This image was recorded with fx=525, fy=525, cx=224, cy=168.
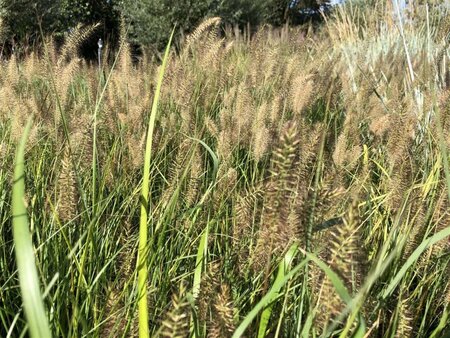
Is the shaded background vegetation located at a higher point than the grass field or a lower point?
lower

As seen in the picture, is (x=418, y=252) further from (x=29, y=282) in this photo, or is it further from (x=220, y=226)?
(x=220, y=226)

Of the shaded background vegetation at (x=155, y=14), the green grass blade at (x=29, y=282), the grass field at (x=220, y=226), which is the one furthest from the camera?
the shaded background vegetation at (x=155, y=14)

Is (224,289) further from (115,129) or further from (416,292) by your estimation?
(115,129)

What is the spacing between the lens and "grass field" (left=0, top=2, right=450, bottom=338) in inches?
26.0

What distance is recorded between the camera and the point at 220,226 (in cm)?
143

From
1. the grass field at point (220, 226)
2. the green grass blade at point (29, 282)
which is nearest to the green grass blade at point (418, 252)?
the grass field at point (220, 226)

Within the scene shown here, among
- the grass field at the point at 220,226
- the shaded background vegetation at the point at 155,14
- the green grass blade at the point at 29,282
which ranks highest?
the green grass blade at the point at 29,282

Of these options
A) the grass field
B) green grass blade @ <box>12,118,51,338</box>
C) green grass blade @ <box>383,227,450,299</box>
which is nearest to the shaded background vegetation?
the grass field

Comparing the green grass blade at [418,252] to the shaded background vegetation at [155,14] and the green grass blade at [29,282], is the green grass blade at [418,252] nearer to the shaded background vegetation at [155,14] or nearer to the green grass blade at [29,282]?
the green grass blade at [29,282]

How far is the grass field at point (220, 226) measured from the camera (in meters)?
0.66

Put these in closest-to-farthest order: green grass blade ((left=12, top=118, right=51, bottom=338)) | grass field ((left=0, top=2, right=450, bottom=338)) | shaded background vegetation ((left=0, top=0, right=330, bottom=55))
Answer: green grass blade ((left=12, top=118, right=51, bottom=338)) → grass field ((left=0, top=2, right=450, bottom=338)) → shaded background vegetation ((left=0, top=0, right=330, bottom=55))

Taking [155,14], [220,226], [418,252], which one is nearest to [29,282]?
[418,252]

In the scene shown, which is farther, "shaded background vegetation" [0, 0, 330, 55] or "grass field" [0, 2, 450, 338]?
"shaded background vegetation" [0, 0, 330, 55]

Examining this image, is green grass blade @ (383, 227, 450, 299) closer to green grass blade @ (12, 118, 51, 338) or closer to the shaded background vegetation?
green grass blade @ (12, 118, 51, 338)
